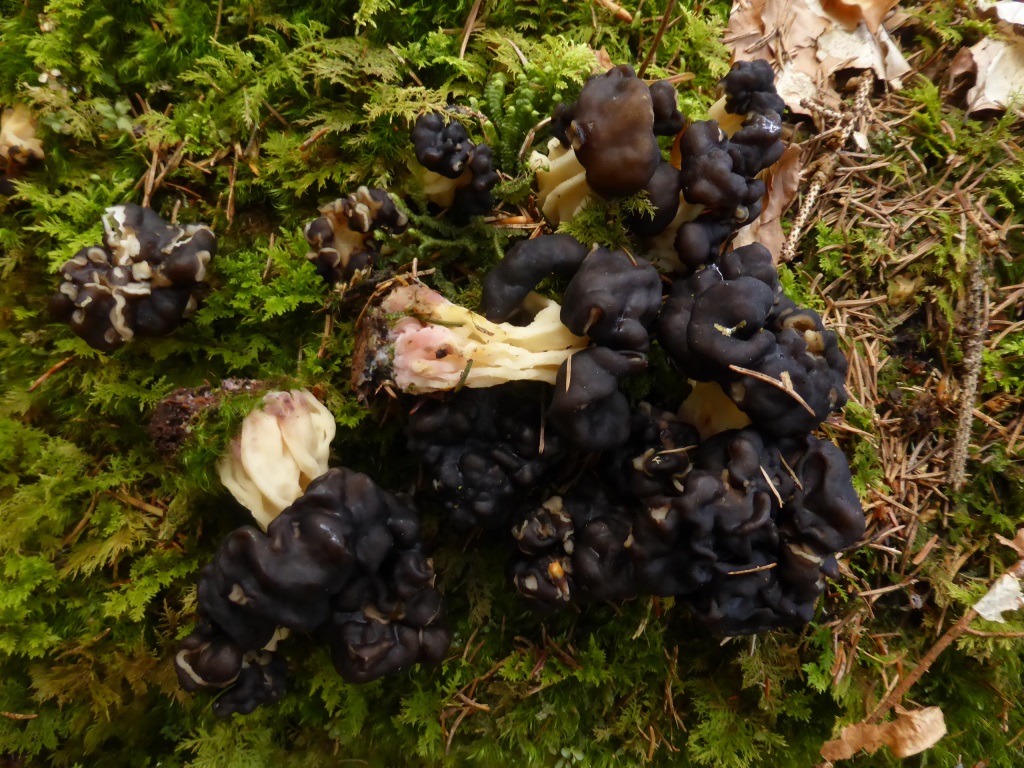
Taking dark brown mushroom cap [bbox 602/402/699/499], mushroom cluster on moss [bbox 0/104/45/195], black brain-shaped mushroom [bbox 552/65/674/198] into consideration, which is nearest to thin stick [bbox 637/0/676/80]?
black brain-shaped mushroom [bbox 552/65/674/198]

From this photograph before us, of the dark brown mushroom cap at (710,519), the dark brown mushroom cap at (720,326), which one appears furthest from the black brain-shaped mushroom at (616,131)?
the dark brown mushroom cap at (710,519)

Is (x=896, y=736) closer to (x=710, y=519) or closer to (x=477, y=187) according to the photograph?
(x=710, y=519)

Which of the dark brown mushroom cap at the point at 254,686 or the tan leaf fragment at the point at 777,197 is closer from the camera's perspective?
the dark brown mushroom cap at the point at 254,686

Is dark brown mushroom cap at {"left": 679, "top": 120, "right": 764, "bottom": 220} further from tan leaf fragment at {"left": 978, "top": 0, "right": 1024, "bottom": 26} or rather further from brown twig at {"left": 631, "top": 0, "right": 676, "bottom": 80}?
tan leaf fragment at {"left": 978, "top": 0, "right": 1024, "bottom": 26}

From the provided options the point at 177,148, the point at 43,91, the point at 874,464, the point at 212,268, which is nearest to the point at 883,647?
the point at 874,464

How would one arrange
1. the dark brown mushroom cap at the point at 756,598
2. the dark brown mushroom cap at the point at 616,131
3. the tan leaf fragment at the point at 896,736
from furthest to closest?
the tan leaf fragment at the point at 896,736
the dark brown mushroom cap at the point at 756,598
the dark brown mushroom cap at the point at 616,131

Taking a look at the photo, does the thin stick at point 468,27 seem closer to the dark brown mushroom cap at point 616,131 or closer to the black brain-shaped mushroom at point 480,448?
the dark brown mushroom cap at point 616,131
